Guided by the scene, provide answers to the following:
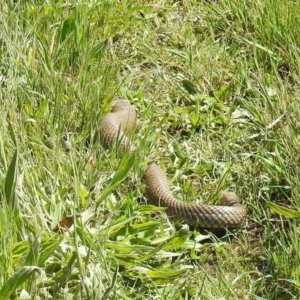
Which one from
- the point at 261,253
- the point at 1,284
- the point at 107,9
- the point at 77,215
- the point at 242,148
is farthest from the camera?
the point at 107,9

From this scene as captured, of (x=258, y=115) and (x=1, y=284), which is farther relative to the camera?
(x=258, y=115)

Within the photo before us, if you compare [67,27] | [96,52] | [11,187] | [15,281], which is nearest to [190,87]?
[96,52]

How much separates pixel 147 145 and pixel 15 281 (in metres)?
1.52

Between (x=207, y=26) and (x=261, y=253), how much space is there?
2.10 meters

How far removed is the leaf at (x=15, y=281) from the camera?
8.65ft

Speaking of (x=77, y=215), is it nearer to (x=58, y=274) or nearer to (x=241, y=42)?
(x=58, y=274)

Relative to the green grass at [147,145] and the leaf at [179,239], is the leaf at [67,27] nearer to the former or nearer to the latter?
the green grass at [147,145]

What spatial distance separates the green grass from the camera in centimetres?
302

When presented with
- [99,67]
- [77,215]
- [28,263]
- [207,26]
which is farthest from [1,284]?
[207,26]

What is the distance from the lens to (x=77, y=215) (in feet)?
10.2

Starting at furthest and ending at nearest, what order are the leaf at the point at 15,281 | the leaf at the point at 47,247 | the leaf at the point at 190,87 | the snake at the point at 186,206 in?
the leaf at the point at 190,87, the snake at the point at 186,206, the leaf at the point at 47,247, the leaf at the point at 15,281

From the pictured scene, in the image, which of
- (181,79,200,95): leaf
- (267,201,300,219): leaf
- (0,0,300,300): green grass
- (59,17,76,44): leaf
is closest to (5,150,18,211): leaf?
(0,0,300,300): green grass

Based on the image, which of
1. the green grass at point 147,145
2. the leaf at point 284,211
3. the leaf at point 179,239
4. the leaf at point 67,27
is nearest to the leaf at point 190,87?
the green grass at point 147,145

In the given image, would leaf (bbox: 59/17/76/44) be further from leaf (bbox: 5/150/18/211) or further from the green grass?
leaf (bbox: 5/150/18/211)
